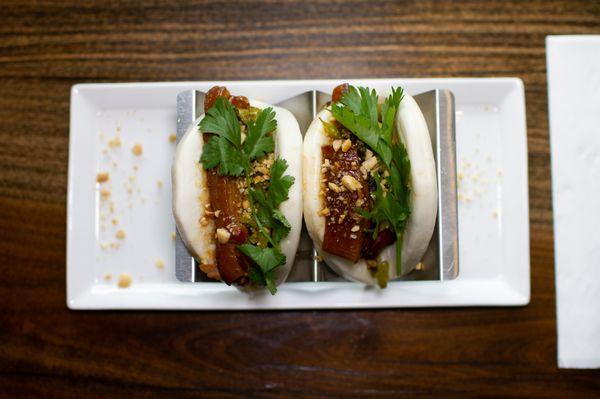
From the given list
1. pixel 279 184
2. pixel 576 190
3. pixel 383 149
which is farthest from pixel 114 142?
pixel 576 190

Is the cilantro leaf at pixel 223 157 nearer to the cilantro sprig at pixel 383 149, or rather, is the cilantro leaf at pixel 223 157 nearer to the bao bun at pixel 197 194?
the bao bun at pixel 197 194

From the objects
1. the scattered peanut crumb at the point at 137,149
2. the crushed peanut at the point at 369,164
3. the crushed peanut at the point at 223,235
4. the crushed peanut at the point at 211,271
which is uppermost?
the scattered peanut crumb at the point at 137,149

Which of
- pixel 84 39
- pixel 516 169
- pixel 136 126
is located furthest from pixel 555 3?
pixel 84 39

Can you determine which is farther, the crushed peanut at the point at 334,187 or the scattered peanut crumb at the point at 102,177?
the scattered peanut crumb at the point at 102,177

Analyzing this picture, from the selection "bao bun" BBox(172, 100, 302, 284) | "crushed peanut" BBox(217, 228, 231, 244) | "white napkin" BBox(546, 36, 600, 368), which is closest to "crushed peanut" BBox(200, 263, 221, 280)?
"bao bun" BBox(172, 100, 302, 284)

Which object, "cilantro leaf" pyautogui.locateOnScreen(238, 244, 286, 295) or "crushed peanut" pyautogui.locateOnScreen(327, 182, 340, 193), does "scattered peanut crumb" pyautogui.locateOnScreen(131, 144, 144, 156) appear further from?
"crushed peanut" pyautogui.locateOnScreen(327, 182, 340, 193)

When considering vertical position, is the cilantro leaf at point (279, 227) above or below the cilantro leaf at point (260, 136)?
below

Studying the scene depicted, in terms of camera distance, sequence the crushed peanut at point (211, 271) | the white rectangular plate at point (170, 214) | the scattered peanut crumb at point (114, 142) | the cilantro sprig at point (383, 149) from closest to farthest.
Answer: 1. the cilantro sprig at point (383, 149)
2. the crushed peanut at point (211, 271)
3. the white rectangular plate at point (170, 214)
4. the scattered peanut crumb at point (114, 142)

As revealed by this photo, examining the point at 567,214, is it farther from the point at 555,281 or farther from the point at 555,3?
the point at 555,3

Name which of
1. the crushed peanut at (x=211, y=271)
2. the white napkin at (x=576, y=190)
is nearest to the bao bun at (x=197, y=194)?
the crushed peanut at (x=211, y=271)
